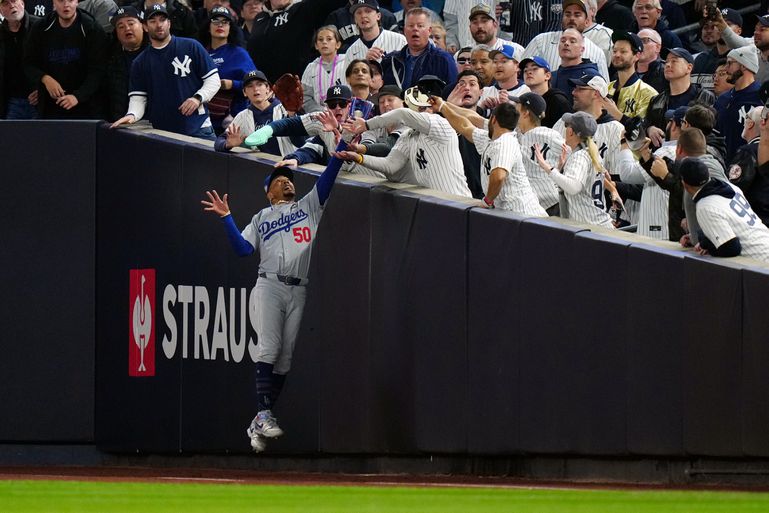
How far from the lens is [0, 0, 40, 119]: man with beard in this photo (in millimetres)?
14180

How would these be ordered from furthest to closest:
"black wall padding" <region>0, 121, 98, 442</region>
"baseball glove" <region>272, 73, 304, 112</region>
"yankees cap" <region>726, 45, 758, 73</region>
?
"black wall padding" <region>0, 121, 98, 442</region>
"baseball glove" <region>272, 73, 304, 112</region>
"yankees cap" <region>726, 45, 758, 73</region>

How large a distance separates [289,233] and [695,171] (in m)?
3.55

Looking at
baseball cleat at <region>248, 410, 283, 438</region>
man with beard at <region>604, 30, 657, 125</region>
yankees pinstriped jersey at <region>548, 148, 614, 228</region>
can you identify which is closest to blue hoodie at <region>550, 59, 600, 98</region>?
man with beard at <region>604, 30, 657, 125</region>

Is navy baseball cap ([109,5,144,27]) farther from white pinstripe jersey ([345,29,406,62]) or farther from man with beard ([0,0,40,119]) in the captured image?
white pinstripe jersey ([345,29,406,62])

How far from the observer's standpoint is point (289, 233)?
11359 mm

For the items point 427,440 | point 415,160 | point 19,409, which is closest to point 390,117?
point 415,160

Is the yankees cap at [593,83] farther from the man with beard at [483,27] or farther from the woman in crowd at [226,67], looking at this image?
the woman in crowd at [226,67]

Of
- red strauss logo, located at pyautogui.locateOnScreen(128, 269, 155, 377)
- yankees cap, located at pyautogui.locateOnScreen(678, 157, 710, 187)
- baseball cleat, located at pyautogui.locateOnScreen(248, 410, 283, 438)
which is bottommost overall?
baseball cleat, located at pyautogui.locateOnScreen(248, 410, 283, 438)

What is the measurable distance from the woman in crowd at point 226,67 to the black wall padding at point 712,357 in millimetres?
5866

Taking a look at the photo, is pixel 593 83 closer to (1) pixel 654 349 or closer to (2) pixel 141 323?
(1) pixel 654 349

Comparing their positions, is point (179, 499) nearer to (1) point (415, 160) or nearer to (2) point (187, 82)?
(1) point (415, 160)

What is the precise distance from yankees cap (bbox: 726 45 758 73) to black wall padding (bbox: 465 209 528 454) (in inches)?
112

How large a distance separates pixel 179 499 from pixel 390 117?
11.1ft

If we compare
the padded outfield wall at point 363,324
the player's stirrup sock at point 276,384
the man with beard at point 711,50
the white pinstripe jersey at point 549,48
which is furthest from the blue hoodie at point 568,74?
the player's stirrup sock at point 276,384
